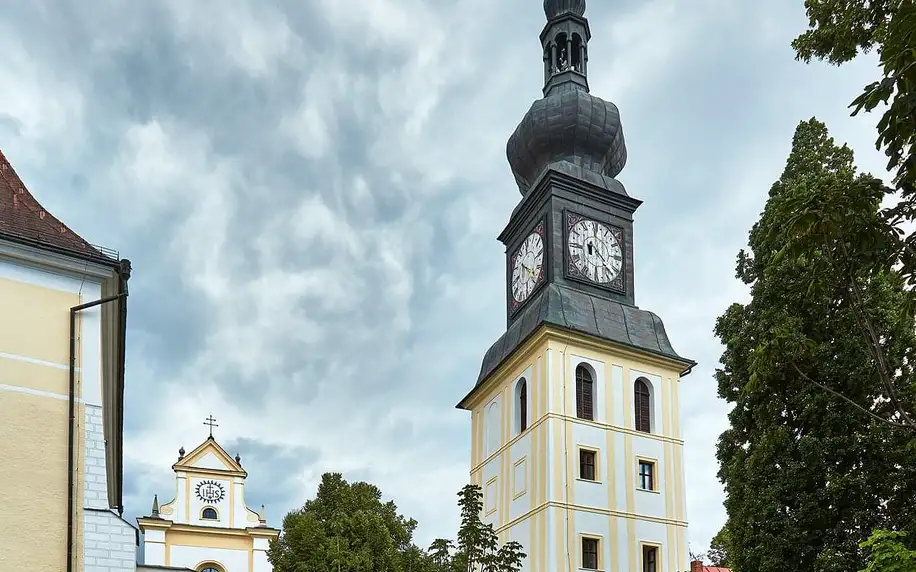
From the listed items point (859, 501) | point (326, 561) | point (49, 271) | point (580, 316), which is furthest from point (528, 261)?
point (49, 271)

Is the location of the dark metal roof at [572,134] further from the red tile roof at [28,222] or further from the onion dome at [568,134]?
the red tile roof at [28,222]

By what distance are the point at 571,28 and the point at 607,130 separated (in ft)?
14.6

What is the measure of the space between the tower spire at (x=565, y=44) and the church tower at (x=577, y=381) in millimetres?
627

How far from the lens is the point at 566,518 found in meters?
28.6

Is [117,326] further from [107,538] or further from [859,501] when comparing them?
[859,501]

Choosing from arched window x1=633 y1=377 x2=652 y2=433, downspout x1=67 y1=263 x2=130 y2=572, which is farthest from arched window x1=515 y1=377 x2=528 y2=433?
downspout x1=67 y1=263 x2=130 y2=572

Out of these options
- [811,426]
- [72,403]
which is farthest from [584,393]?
[72,403]

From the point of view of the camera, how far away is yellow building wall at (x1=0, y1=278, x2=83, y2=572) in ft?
43.0

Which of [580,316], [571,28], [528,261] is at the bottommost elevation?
[580,316]

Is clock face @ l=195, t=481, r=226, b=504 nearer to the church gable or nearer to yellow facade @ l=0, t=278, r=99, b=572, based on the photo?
the church gable

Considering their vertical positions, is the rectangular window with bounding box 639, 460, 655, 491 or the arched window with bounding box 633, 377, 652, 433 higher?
the arched window with bounding box 633, 377, 652, 433

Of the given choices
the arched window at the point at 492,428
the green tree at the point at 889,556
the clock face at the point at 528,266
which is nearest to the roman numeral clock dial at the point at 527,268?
the clock face at the point at 528,266

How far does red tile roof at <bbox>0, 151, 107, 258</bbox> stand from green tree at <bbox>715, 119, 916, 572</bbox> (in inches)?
349

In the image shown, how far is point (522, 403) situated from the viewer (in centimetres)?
3212
